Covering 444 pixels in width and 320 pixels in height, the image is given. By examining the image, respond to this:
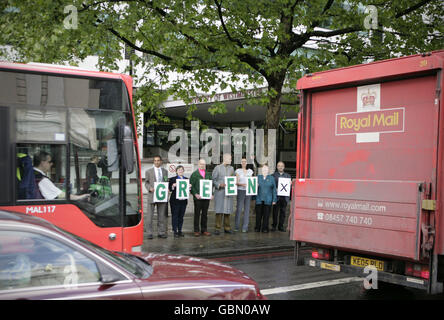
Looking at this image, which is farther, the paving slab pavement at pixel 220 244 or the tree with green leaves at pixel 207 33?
the tree with green leaves at pixel 207 33

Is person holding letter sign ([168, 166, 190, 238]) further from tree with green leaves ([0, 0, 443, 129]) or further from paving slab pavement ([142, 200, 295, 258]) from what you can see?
tree with green leaves ([0, 0, 443, 129])

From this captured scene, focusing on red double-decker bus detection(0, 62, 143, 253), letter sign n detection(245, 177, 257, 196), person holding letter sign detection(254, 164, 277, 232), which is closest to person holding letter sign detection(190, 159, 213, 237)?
letter sign n detection(245, 177, 257, 196)

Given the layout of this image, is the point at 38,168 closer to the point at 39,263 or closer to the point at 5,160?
the point at 5,160

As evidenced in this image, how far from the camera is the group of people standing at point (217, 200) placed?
38.6ft

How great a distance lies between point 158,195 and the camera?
1153cm

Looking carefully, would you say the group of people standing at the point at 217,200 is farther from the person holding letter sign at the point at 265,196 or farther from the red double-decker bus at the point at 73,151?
the red double-decker bus at the point at 73,151

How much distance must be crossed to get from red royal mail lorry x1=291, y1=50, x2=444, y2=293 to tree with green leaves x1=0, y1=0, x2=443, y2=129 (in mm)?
5200

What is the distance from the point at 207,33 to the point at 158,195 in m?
4.74

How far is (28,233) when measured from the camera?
3359 millimetres

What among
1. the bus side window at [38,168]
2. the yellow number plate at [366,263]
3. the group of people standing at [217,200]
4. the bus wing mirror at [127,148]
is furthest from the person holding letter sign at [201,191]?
the yellow number plate at [366,263]

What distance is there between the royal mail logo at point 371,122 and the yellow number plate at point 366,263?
1762 mm

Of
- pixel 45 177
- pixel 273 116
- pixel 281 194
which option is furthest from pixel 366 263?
pixel 273 116

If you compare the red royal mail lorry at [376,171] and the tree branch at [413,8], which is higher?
the tree branch at [413,8]
